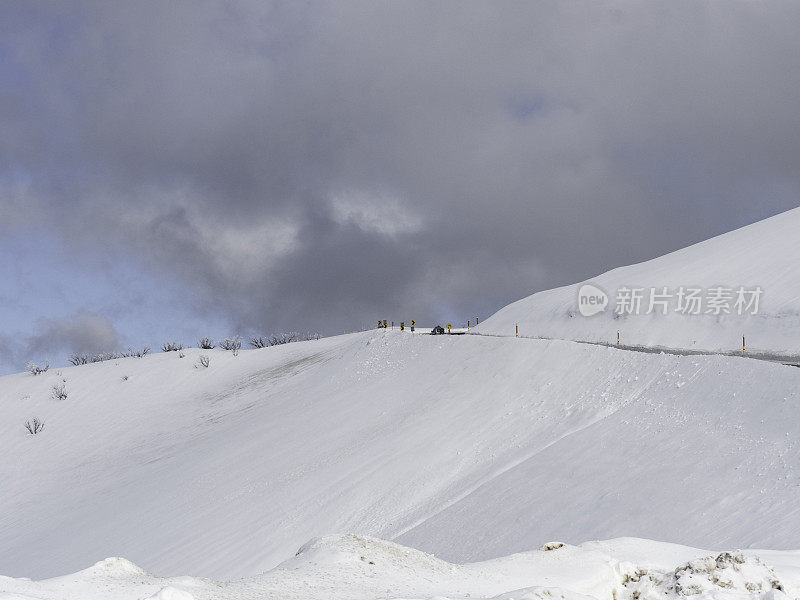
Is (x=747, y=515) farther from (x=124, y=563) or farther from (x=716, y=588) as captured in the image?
(x=124, y=563)

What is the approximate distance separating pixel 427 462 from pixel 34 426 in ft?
71.1

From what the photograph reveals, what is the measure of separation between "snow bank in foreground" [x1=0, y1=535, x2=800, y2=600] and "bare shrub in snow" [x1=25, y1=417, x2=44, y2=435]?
2785 cm

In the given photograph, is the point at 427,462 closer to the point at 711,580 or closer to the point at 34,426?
the point at 711,580

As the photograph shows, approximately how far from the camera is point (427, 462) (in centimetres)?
1800

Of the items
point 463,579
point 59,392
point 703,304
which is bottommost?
point 463,579

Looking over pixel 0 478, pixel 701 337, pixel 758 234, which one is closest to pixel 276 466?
pixel 0 478

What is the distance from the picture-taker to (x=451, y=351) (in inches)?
981

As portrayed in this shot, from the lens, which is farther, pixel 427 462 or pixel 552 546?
pixel 427 462

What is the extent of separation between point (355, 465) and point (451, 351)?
281 inches

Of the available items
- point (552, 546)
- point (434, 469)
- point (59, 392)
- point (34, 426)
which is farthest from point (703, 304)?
point (59, 392)

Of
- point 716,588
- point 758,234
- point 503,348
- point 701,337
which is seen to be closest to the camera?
point 716,588

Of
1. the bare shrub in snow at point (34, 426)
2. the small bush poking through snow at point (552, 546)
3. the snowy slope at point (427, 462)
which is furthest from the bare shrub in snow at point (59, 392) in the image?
the small bush poking through snow at point (552, 546)

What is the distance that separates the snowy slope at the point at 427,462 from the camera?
1276cm

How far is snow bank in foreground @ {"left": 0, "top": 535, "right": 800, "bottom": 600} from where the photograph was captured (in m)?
6.37
